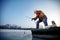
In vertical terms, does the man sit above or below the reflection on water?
above

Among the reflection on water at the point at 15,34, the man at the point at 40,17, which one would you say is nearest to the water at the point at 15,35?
the reflection on water at the point at 15,34

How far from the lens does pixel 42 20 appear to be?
2.49 metres

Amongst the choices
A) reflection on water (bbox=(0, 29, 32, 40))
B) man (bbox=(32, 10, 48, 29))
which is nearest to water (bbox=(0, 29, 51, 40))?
reflection on water (bbox=(0, 29, 32, 40))

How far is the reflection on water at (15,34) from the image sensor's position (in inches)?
95.8

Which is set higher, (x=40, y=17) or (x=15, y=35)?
(x=40, y=17)

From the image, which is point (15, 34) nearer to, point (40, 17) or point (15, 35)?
point (15, 35)

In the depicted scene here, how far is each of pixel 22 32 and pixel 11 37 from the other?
26 centimetres

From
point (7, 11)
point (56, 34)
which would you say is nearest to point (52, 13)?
point (56, 34)

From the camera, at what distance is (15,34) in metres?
2.44

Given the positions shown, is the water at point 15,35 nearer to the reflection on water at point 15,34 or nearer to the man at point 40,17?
the reflection on water at point 15,34

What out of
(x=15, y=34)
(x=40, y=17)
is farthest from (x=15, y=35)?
(x=40, y=17)

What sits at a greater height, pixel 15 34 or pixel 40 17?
pixel 40 17

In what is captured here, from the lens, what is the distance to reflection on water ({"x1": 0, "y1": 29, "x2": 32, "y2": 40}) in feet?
7.98

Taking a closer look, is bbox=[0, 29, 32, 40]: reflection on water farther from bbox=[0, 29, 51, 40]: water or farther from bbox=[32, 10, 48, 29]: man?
bbox=[32, 10, 48, 29]: man
